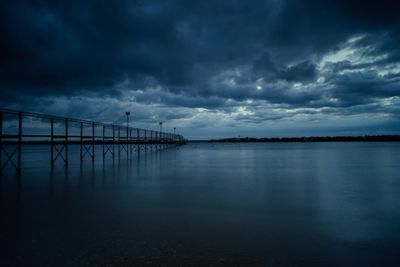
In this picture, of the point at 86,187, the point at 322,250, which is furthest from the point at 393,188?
the point at 86,187

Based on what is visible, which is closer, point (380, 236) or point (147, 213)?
point (380, 236)

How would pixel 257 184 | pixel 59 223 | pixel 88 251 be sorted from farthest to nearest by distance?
pixel 257 184, pixel 59 223, pixel 88 251

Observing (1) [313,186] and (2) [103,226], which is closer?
(2) [103,226]

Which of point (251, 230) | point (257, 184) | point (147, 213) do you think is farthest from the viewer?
point (257, 184)

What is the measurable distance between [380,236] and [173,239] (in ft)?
13.3

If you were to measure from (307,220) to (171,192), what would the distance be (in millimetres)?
4874

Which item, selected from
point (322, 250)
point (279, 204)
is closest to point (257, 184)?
point (279, 204)

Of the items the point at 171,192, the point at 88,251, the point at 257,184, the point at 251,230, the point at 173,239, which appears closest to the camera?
the point at 88,251

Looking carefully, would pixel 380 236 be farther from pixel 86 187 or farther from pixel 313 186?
pixel 86 187

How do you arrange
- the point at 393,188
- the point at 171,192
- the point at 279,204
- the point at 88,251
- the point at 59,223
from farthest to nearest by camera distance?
1. the point at 393,188
2. the point at 171,192
3. the point at 279,204
4. the point at 59,223
5. the point at 88,251

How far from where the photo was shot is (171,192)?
855 cm

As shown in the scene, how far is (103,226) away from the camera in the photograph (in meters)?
4.89

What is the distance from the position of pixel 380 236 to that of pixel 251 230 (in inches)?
97.8

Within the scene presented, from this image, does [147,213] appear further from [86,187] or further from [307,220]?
[86,187]
